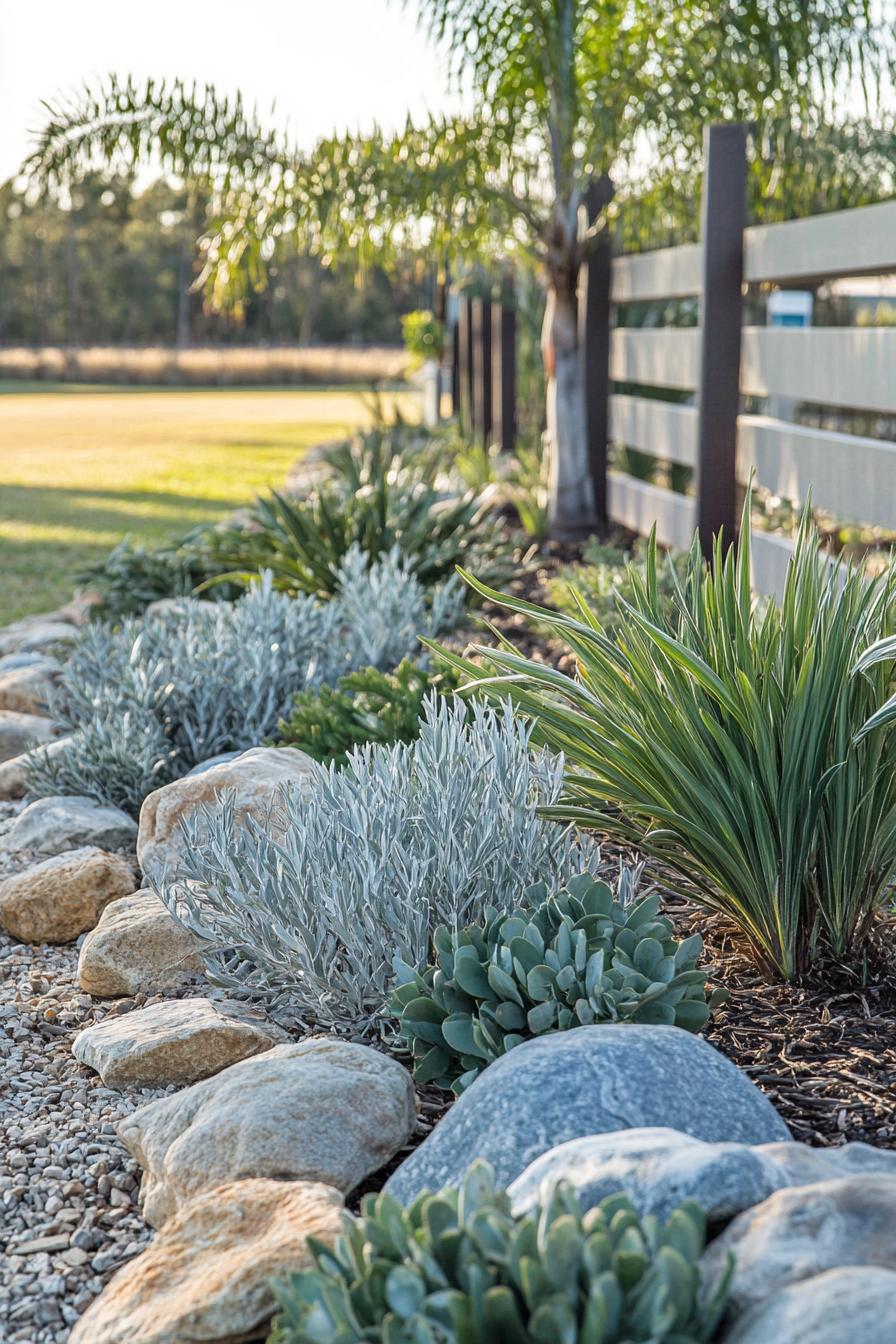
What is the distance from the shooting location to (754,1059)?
7.72 feet

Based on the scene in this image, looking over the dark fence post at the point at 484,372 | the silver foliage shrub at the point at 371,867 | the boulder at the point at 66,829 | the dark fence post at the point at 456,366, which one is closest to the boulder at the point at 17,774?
the boulder at the point at 66,829

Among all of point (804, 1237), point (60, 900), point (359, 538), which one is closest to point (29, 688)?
A: point (359, 538)

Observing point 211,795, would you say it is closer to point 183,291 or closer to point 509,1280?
point 509,1280

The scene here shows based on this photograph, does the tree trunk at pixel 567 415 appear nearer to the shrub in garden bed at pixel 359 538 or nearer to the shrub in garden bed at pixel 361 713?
the shrub in garden bed at pixel 359 538

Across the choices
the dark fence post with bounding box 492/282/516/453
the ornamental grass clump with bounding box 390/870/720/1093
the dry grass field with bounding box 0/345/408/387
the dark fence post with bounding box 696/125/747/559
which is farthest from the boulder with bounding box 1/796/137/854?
the dry grass field with bounding box 0/345/408/387

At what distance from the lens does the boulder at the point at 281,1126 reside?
2.00 m

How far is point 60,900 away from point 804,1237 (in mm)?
2235

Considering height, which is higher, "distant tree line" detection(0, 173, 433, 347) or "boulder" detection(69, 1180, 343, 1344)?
"distant tree line" detection(0, 173, 433, 347)

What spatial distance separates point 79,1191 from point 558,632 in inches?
54.9

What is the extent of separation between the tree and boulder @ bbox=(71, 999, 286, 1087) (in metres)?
6.53

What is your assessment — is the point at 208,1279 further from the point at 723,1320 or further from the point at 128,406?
the point at 128,406

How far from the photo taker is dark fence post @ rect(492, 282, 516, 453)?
1313 centimetres

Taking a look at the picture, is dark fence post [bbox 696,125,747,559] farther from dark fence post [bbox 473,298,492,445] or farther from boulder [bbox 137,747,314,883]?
dark fence post [bbox 473,298,492,445]

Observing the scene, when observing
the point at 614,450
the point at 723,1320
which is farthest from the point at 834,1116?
the point at 614,450
